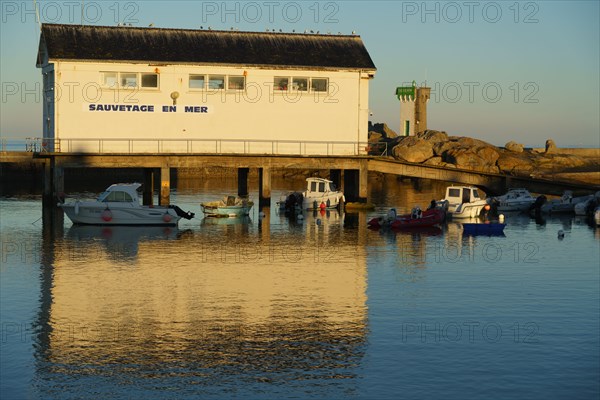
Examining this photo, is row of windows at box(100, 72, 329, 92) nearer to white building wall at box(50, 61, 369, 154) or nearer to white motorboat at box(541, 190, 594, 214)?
white building wall at box(50, 61, 369, 154)

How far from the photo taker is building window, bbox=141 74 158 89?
55.3 metres

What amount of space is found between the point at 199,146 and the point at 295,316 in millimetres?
31618

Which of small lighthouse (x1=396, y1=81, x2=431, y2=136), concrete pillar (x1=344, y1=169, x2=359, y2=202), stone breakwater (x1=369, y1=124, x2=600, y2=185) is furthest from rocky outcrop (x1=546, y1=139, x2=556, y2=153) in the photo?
concrete pillar (x1=344, y1=169, x2=359, y2=202)

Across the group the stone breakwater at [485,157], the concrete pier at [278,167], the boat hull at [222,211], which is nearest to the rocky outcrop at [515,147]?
the stone breakwater at [485,157]

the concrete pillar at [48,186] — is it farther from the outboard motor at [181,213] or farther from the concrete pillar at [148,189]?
the outboard motor at [181,213]

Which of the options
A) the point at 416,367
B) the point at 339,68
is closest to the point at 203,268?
the point at 416,367

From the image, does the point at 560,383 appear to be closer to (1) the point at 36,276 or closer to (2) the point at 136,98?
(1) the point at 36,276

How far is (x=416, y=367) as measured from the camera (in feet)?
70.6

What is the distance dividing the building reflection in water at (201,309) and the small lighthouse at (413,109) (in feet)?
214

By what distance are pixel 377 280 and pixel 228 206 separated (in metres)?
23.9

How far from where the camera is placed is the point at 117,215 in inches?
1922

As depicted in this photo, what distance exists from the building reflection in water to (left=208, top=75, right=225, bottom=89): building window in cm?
1523

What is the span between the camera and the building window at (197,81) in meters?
56.1

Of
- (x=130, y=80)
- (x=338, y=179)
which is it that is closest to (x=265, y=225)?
(x=130, y=80)
